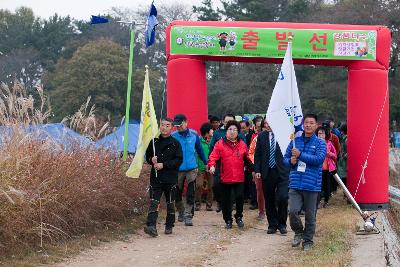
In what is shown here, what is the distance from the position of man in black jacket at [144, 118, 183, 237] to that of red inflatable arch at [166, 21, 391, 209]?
3.57m

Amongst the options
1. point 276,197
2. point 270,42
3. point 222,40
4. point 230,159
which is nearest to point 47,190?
point 230,159

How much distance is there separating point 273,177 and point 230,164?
2.30ft

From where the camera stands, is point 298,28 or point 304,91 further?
point 304,91

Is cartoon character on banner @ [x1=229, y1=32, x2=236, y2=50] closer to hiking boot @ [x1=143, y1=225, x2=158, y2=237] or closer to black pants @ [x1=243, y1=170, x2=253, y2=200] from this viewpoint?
black pants @ [x1=243, y1=170, x2=253, y2=200]

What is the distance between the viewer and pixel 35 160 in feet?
27.5

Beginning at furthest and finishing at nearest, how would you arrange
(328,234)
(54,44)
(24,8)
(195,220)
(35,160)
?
(24,8)
(54,44)
(195,220)
(328,234)
(35,160)

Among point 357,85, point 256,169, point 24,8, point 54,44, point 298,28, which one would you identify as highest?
point 24,8

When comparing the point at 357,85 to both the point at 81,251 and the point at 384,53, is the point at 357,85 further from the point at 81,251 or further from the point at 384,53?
the point at 81,251

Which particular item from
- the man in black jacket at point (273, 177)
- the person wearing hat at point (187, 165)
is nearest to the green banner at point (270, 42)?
the person wearing hat at point (187, 165)

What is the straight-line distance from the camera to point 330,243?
879cm

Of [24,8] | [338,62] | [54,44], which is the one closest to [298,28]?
[338,62]

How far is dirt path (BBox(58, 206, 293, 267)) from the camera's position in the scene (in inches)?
299

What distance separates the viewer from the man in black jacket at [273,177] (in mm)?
9703

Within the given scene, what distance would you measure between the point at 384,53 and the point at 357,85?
30.9 inches
